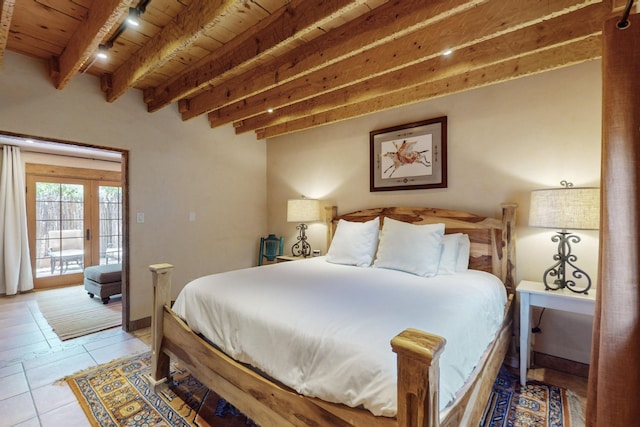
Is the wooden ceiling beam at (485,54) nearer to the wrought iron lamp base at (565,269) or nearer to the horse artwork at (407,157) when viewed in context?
the horse artwork at (407,157)

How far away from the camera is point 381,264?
254 cm

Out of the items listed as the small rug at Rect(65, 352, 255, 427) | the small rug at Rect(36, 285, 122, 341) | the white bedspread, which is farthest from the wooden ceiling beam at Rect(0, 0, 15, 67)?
the small rug at Rect(36, 285, 122, 341)

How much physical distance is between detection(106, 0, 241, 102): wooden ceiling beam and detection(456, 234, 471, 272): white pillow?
91.8 inches

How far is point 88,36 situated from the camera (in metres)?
1.92

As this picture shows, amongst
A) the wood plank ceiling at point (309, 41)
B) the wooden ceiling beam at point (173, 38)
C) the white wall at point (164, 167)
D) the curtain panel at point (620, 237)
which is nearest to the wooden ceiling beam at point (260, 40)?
the wood plank ceiling at point (309, 41)

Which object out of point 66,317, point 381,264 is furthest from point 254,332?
point 66,317

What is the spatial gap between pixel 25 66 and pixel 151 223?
1.68m

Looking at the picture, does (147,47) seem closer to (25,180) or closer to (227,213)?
(227,213)

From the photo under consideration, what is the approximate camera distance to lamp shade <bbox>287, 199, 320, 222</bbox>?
11.9ft

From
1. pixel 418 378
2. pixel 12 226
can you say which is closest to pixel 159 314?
pixel 418 378

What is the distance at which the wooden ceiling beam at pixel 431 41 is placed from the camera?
1601 mm

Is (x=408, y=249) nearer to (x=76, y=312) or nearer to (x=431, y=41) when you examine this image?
(x=431, y=41)

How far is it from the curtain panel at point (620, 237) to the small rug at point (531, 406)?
1.05 metres

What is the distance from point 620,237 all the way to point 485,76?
6.42 ft
